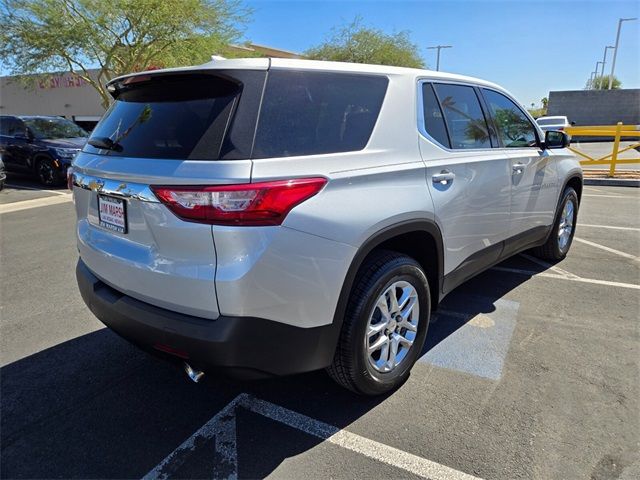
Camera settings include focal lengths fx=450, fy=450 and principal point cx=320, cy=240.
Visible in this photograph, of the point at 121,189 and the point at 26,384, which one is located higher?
the point at 121,189

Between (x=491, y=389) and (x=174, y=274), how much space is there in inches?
81.0

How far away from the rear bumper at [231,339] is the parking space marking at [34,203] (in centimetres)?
842

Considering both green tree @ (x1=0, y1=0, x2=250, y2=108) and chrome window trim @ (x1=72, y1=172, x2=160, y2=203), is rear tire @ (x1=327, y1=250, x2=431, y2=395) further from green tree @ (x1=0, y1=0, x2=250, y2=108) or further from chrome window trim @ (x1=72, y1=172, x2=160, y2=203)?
green tree @ (x1=0, y1=0, x2=250, y2=108)

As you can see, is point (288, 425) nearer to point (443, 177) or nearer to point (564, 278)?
point (443, 177)

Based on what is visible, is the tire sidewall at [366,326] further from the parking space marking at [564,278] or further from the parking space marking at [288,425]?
the parking space marking at [564,278]

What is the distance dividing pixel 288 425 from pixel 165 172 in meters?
1.52

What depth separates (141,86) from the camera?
101 inches

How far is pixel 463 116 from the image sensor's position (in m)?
3.40

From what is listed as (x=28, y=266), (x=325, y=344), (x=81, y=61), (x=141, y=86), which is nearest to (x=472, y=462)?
(x=325, y=344)

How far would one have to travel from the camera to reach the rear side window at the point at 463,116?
3.18 metres

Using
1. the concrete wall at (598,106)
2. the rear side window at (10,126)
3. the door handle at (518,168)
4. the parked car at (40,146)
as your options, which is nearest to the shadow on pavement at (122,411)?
the door handle at (518,168)

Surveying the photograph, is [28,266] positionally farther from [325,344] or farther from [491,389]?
[491,389]

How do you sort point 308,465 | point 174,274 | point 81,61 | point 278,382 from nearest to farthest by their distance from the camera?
point 174,274, point 308,465, point 278,382, point 81,61

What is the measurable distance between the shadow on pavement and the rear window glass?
1469 millimetres
